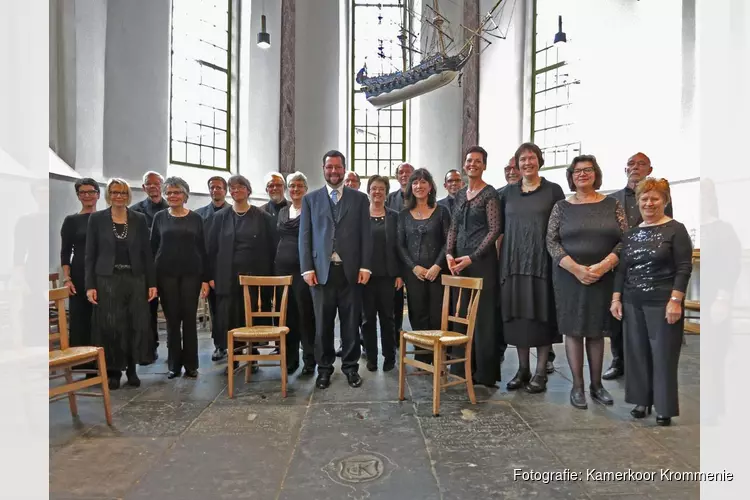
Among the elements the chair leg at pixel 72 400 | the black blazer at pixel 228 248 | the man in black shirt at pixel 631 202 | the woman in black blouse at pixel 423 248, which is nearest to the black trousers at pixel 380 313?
the woman in black blouse at pixel 423 248

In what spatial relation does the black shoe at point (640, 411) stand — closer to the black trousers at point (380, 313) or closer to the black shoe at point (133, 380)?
the black trousers at point (380, 313)

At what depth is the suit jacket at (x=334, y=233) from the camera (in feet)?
11.8

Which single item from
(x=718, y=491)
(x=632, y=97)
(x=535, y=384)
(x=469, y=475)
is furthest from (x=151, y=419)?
(x=632, y=97)

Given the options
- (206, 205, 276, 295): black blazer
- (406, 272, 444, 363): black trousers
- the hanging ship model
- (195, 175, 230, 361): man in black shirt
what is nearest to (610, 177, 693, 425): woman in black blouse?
(406, 272, 444, 363): black trousers

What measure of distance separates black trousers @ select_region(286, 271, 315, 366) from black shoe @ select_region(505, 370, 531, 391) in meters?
1.65

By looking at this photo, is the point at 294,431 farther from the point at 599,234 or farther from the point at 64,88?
the point at 64,88

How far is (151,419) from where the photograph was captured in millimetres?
2943

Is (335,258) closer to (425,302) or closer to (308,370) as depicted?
(425,302)

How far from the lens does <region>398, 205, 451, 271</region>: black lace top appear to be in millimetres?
3930

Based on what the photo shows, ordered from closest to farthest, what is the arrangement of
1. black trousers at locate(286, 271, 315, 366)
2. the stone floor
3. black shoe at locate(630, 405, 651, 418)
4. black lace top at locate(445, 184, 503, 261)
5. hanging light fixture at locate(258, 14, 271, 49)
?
the stone floor < black shoe at locate(630, 405, 651, 418) < black lace top at locate(445, 184, 503, 261) < black trousers at locate(286, 271, 315, 366) < hanging light fixture at locate(258, 14, 271, 49)

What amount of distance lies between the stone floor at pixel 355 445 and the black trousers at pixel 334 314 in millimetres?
250

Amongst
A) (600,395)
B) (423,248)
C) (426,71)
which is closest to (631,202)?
(600,395)

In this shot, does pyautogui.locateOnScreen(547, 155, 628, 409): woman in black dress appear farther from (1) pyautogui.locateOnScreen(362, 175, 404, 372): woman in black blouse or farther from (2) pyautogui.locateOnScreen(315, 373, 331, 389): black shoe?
(2) pyautogui.locateOnScreen(315, 373, 331, 389): black shoe

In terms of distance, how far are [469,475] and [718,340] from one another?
5.54ft
